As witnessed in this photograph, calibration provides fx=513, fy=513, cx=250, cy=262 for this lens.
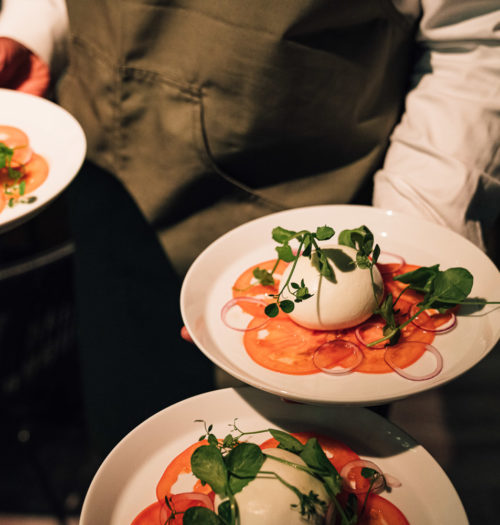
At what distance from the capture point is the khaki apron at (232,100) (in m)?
0.95

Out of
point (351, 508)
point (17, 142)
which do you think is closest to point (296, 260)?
point (351, 508)

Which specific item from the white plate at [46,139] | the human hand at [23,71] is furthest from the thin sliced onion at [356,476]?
the human hand at [23,71]

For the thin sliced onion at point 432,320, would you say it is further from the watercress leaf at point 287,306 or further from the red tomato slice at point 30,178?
the red tomato slice at point 30,178

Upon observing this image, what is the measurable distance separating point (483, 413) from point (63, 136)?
6.70 ft

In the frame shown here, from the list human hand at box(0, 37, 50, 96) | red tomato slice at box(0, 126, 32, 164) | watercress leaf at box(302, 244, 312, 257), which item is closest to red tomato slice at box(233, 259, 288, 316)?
watercress leaf at box(302, 244, 312, 257)

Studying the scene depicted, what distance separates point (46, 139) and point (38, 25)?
1.30ft

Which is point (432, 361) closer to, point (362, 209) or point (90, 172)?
point (362, 209)

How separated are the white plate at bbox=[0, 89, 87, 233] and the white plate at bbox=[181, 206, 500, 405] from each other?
1.04 feet

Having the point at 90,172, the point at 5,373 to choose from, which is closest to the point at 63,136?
the point at 90,172

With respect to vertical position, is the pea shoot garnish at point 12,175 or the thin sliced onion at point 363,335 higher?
the thin sliced onion at point 363,335

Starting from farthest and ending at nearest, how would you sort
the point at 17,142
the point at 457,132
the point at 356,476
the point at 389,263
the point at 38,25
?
the point at 38,25
the point at 17,142
the point at 457,132
the point at 389,263
the point at 356,476

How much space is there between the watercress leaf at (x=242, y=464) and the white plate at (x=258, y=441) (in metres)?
0.10

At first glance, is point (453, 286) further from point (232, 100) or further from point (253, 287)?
point (232, 100)

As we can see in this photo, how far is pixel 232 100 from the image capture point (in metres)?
1.00
